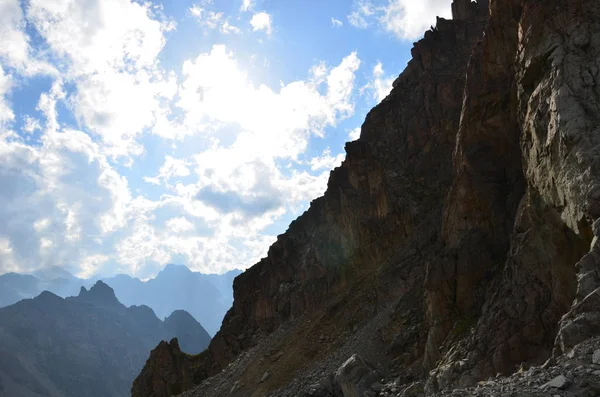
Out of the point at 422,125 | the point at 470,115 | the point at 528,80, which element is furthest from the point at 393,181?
the point at 528,80

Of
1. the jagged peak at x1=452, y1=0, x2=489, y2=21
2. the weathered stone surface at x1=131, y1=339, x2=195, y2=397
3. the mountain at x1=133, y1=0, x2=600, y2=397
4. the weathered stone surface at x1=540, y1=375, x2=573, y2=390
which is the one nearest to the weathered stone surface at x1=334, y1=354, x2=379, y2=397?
the mountain at x1=133, y1=0, x2=600, y2=397

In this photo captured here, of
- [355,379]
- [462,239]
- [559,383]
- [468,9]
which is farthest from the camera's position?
[468,9]

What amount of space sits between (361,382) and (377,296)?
1021 inches

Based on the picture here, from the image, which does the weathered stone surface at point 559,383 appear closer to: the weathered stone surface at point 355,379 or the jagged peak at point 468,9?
the weathered stone surface at point 355,379

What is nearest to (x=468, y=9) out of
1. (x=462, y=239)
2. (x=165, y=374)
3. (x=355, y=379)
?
(x=462, y=239)

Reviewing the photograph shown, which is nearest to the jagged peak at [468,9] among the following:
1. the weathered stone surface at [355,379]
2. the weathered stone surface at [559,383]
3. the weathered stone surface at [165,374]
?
the weathered stone surface at [355,379]

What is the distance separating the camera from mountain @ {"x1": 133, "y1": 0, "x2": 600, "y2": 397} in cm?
2308

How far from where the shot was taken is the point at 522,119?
105ft

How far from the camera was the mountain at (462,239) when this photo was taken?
23.1 m

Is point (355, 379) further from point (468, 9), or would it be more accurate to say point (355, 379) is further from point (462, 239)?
point (468, 9)

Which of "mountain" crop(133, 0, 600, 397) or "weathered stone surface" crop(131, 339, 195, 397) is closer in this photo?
"mountain" crop(133, 0, 600, 397)

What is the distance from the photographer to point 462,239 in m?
40.8

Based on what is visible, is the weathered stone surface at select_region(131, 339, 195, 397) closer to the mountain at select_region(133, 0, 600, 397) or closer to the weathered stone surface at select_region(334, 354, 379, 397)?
the mountain at select_region(133, 0, 600, 397)

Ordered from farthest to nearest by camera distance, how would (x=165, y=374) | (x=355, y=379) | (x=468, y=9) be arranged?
(x=165, y=374) < (x=468, y=9) < (x=355, y=379)
